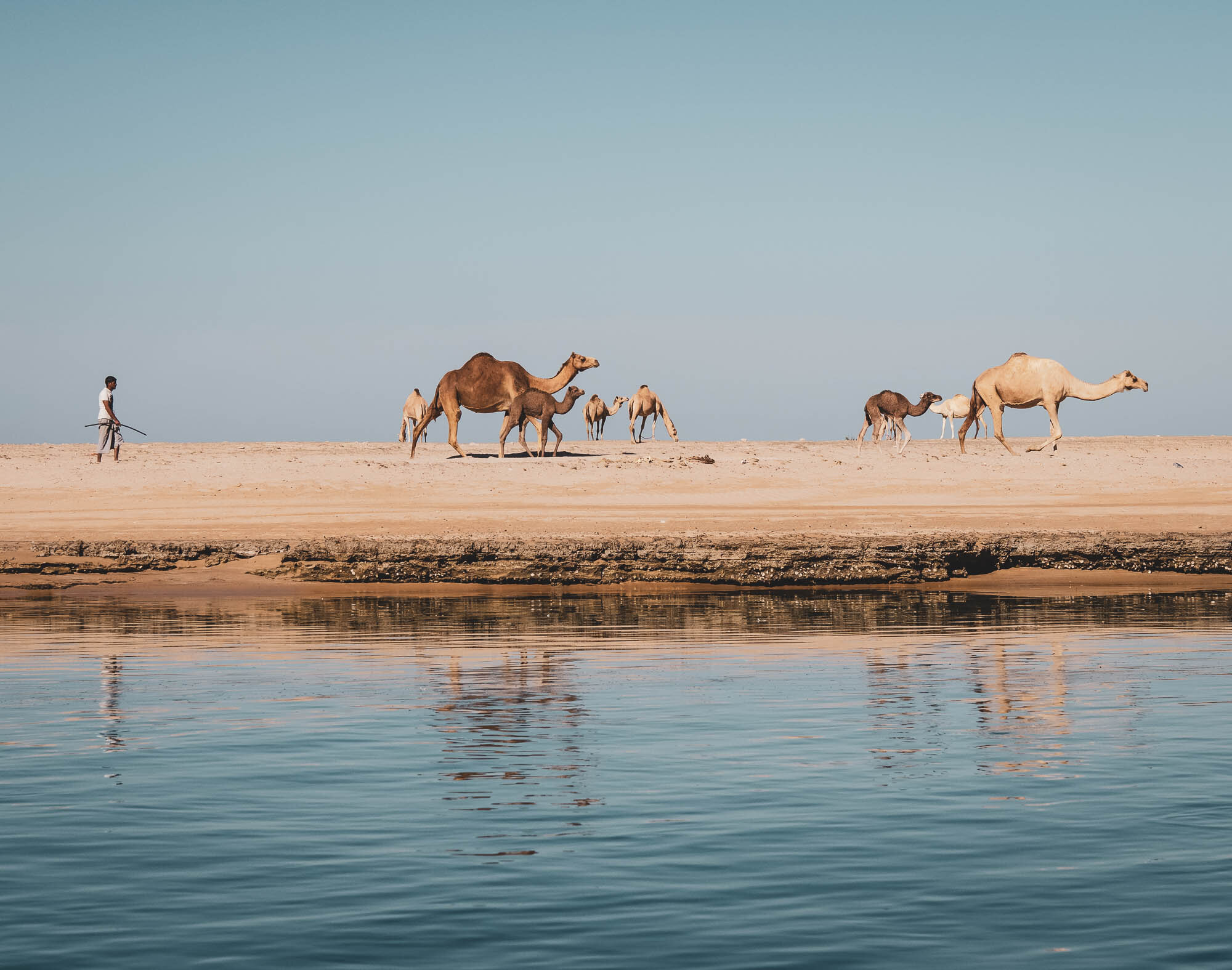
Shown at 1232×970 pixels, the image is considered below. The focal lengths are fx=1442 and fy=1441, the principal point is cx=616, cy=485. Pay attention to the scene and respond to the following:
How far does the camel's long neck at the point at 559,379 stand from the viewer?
34.1 metres

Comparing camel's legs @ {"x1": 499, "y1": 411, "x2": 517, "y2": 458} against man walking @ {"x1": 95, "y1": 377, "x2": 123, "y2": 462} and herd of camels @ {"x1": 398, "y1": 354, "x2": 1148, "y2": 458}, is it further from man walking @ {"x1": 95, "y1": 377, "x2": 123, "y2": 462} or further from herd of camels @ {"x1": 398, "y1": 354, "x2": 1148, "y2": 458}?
man walking @ {"x1": 95, "y1": 377, "x2": 123, "y2": 462}

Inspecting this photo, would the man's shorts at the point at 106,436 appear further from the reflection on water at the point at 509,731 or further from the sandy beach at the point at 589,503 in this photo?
the reflection on water at the point at 509,731

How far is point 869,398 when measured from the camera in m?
38.9

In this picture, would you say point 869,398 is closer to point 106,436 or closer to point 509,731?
point 106,436

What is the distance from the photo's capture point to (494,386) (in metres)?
32.7

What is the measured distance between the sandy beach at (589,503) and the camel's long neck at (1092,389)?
1.85m

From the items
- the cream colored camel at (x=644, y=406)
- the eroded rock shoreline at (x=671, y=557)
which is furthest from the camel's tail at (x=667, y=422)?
the eroded rock shoreline at (x=671, y=557)

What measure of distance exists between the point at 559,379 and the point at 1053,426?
39.2ft

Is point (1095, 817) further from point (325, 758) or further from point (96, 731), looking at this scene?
point (96, 731)

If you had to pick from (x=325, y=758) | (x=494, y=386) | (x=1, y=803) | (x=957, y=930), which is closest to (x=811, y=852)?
(x=957, y=930)

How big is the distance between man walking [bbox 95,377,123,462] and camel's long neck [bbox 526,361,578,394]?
9.84 m

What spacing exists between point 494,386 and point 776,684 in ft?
74.4

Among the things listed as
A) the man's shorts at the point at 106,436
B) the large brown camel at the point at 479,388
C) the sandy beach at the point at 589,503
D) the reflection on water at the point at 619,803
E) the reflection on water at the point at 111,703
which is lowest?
the reflection on water at the point at 619,803

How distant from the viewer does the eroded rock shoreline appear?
18.9 metres
